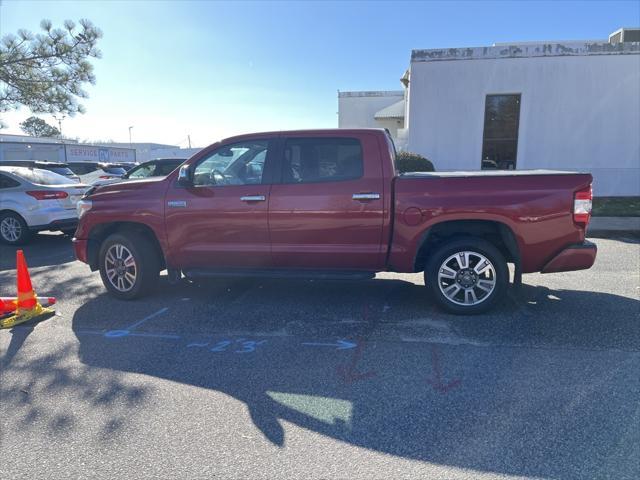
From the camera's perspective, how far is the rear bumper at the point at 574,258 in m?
4.46

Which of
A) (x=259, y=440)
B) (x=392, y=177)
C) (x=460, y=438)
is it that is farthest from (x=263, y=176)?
(x=460, y=438)

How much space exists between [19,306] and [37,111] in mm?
10015

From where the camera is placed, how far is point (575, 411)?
9.80ft

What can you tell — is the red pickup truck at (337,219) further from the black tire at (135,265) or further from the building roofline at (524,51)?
the building roofline at (524,51)

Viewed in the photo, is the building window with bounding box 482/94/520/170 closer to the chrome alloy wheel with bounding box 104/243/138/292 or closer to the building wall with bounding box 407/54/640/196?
the building wall with bounding box 407/54/640/196

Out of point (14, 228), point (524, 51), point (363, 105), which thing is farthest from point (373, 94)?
point (14, 228)

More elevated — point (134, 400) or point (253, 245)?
point (253, 245)

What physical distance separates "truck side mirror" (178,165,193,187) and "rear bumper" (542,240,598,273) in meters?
4.05

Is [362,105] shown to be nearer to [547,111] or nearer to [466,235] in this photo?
[547,111]

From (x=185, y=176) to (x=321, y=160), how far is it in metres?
1.58

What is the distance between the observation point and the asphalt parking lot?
8.47 ft

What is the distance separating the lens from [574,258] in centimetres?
449

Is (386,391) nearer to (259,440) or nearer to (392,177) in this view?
(259,440)

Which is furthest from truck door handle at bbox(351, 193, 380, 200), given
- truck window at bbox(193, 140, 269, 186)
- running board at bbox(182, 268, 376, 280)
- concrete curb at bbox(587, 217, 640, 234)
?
concrete curb at bbox(587, 217, 640, 234)
